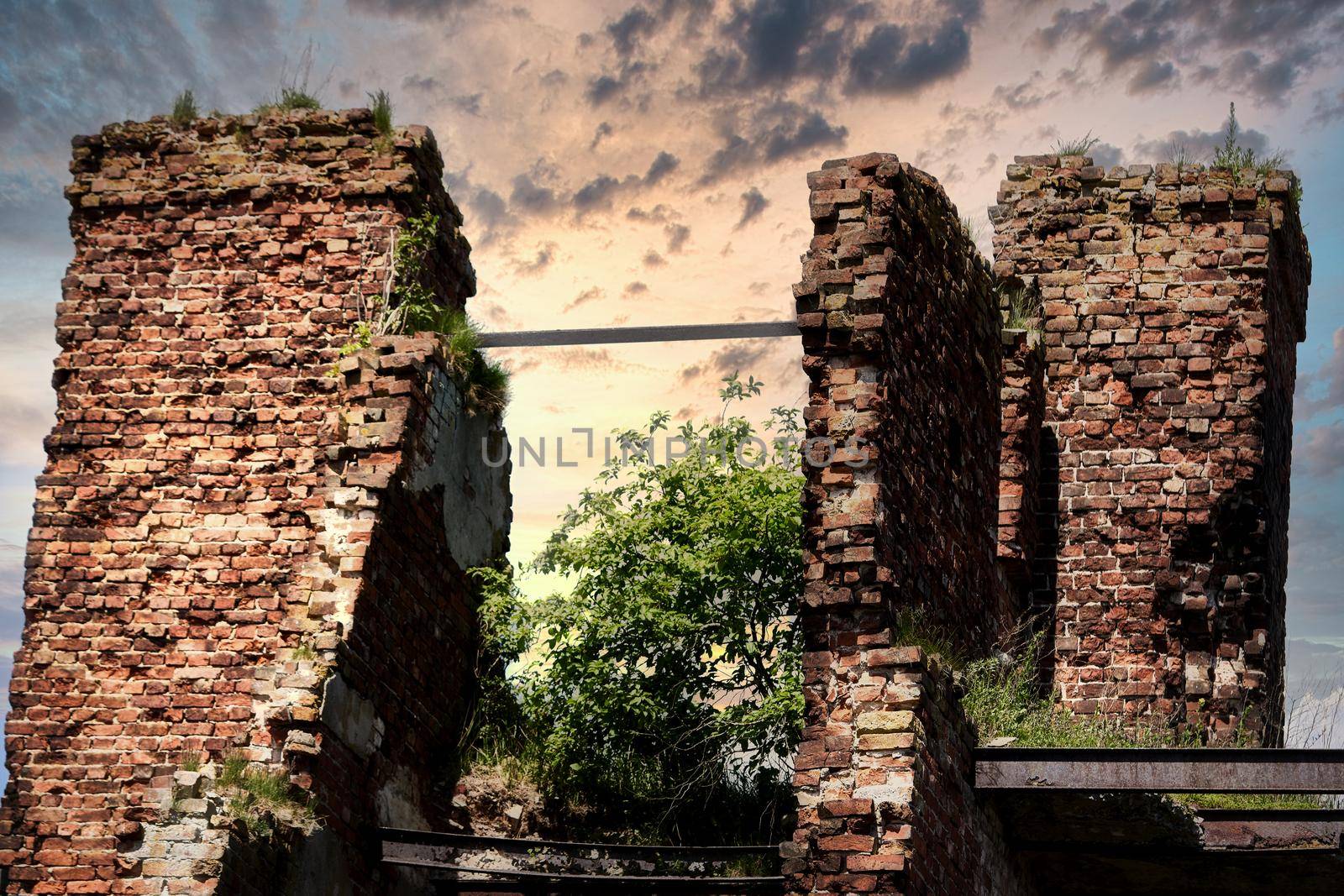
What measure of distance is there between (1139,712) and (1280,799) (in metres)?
1.49

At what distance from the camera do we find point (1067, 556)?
12039 millimetres

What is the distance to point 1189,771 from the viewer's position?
8562 millimetres

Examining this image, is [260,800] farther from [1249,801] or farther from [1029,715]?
[1249,801]

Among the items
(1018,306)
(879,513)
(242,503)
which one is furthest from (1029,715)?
(242,503)

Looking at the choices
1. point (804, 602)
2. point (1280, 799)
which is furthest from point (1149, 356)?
point (804, 602)

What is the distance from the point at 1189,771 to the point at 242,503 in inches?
217

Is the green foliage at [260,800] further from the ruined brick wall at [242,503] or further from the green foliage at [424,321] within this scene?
the green foliage at [424,321]

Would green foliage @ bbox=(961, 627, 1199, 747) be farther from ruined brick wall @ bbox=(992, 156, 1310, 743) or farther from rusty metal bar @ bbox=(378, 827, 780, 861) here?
rusty metal bar @ bbox=(378, 827, 780, 861)

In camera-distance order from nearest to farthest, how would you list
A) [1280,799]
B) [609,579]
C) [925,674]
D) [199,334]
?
[925,674], [1280,799], [199,334], [609,579]

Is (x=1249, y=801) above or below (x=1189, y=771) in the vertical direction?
below

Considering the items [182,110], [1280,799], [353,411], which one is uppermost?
[182,110]

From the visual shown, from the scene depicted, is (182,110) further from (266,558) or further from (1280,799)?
(1280,799)

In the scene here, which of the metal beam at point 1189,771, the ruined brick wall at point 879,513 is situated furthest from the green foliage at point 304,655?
the metal beam at point 1189,771

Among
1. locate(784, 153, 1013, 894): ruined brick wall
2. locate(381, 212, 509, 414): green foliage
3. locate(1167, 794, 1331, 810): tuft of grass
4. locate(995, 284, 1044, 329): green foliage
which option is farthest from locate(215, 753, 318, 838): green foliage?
locate(995, 284, 1044, 329): green foliage
